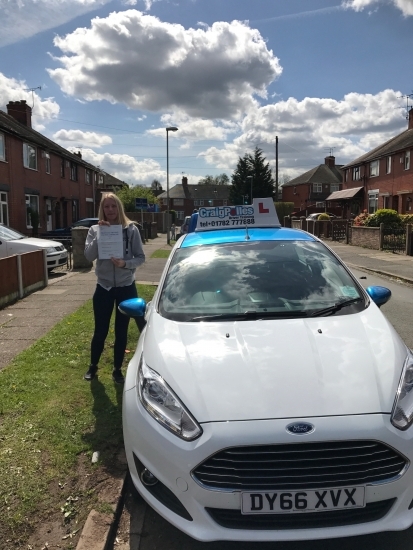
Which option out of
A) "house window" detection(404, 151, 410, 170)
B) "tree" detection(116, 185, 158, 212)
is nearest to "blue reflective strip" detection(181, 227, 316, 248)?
"house window" detection(404, 151, 410, 170)

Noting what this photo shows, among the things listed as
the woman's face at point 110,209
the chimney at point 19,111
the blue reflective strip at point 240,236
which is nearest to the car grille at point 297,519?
the blue reflective strip at point 240,236

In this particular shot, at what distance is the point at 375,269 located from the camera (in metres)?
15.3

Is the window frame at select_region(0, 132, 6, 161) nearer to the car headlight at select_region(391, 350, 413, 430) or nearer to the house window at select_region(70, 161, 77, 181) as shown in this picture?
the house window at select_region(70, 161, 77, 181)

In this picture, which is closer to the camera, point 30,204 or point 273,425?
point 273,425

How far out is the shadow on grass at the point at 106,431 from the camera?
344 centimetres

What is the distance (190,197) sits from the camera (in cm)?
9469

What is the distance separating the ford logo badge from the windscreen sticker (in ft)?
4.93

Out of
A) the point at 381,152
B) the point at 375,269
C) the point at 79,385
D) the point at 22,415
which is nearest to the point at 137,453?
the point at 22,415

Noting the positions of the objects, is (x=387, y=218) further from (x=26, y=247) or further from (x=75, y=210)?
(x=75, y=210)

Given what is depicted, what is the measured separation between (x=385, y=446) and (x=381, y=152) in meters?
39.7

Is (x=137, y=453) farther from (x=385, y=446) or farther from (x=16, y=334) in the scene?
(x=16, y=334)

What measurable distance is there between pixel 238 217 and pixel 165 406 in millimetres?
2992

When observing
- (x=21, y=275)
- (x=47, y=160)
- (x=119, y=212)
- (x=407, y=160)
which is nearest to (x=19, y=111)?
(x=47, y=160)

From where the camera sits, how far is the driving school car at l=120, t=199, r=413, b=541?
7.48ft
